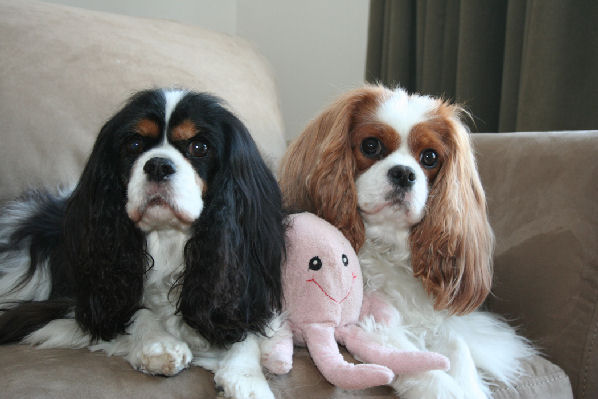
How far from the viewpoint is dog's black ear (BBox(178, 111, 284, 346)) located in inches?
45.4

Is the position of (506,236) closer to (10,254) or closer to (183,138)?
(183,138)

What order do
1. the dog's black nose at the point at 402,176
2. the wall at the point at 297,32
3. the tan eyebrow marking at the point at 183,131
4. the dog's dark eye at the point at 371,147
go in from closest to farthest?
the tan eyebrow marking at the point at 183,131
the dog's black nose at the point at 402,176
the dog's dark eye at the point at 371,147
the wall at the point at 297,32

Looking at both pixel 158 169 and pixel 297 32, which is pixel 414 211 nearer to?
pixel 158 169

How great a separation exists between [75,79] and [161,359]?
98 centimetres

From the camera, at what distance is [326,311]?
3.87 ft

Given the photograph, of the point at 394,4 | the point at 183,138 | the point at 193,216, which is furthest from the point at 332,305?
the point at 394,4

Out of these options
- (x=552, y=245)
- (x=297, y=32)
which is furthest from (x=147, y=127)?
(x=297, y=32)

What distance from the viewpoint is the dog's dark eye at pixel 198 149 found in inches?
46.2

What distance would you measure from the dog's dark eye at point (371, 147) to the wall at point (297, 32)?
5.40 feet

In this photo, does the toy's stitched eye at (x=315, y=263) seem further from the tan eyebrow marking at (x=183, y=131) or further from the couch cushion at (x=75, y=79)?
the couch cushion at (x=75, y=79)

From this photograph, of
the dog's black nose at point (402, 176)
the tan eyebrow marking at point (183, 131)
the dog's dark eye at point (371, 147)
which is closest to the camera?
the tan eyebrow marking at point (183, 131)

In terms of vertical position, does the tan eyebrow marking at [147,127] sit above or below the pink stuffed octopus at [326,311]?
above

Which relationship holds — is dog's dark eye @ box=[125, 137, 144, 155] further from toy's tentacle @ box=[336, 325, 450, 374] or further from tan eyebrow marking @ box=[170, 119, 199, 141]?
toy's tentacle @ box=[336, 325, 450, 374]

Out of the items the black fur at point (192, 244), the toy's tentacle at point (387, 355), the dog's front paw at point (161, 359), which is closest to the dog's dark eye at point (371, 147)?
the black fur at point (192, 244)
